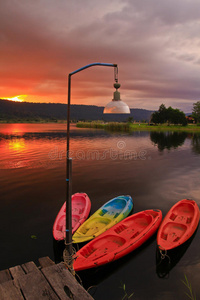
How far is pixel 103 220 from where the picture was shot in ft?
32.3

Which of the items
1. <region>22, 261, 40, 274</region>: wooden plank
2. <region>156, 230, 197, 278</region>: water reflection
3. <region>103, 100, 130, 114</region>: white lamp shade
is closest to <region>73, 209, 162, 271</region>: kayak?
<region>156, 230, 197, 278</region>: water reflection

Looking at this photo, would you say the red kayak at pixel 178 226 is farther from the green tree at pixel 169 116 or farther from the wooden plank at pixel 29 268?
the green tree at pixel 169 116

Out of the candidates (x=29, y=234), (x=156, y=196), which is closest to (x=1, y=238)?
(x=29, y=234)

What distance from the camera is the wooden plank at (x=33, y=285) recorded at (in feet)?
13.9

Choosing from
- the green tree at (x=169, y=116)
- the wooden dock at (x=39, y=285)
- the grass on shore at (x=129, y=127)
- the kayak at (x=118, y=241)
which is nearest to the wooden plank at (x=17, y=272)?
the wooden dock at (x=39, y=285)

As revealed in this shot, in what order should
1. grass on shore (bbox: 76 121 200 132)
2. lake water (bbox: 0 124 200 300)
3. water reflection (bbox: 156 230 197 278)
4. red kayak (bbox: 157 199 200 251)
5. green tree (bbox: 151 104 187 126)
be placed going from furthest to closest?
green tree (bbox: 151 104 187 126)
grass on shore (bbox: 76 121 200 132)
red kayak (bbox: 157 199 200 251)
water reflection (bbox: 156 230 197 278)
lake water (bbox: 0 124 200 300)

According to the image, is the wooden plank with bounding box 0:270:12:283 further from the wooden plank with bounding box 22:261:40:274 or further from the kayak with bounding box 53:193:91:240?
the kayak with bounding box 53:193:91:240

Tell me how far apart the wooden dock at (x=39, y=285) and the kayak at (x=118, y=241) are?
1805mm

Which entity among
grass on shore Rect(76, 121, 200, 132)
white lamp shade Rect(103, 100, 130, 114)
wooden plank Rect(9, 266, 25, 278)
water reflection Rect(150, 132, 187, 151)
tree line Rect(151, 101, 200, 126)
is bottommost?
wooden plank Rect(9, 266, 25, 278)

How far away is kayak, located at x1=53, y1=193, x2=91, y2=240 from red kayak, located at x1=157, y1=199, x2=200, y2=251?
12.8ft

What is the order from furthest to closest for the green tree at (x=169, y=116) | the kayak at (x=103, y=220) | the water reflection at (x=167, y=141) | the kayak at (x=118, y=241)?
1. the green tree at (x=169, y=116)
2. the water reflection at (x=167, y=141)
3. the kayak at (x=103, y=220)
4. the kayak at (x=118, y=241)

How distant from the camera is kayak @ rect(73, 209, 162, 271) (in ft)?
22.7

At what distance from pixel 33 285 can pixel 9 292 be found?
51 centimetres

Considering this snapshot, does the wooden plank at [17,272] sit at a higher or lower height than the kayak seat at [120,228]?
higher
